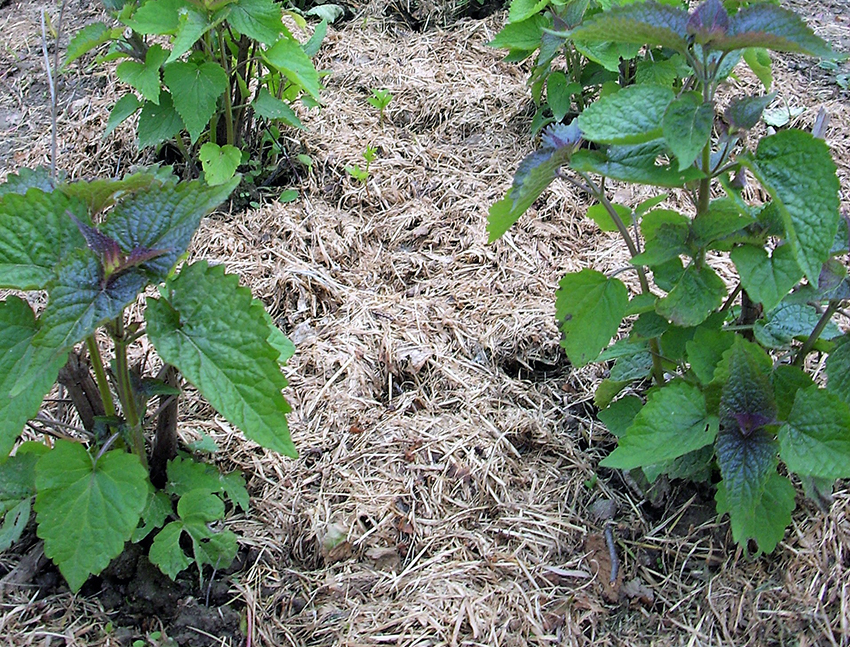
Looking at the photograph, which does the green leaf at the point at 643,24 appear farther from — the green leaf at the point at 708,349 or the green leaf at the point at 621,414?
the green leaf at the point at 621,414

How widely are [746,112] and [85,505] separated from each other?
1392mm

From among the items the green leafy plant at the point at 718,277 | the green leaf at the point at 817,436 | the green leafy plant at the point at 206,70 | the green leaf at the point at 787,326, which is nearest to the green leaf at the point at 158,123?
the green leafy plant at the point at 206,70

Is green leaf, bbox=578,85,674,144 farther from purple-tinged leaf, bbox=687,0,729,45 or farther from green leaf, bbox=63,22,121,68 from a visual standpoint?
green leaf, bbox=63,22,121,68

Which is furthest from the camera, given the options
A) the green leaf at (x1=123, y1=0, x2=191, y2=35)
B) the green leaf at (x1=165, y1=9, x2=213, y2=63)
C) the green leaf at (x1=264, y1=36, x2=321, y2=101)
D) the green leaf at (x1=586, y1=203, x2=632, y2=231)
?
the green leaf at (x1=264, y1=36, x2=321, y2=101)

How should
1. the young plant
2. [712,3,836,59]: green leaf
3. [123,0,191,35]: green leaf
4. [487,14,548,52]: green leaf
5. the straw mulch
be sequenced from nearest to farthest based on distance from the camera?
[712,3,836,59]: green leaf → the straw mulch → [123,0,191,35]: green leaf → [487,14,548,52]: green leaf → the young plant

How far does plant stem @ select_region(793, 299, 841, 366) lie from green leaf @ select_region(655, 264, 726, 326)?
0.74ft

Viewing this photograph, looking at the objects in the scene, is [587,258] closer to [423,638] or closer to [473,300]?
[473,300]

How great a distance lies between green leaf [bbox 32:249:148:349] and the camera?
1.17 metres

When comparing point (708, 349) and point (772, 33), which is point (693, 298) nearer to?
point (708, 349)

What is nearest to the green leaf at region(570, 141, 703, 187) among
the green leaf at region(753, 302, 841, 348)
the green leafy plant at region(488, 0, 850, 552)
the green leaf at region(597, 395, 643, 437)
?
the green leafy plant at region(488, 0, 850, 552)

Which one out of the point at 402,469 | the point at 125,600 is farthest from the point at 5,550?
the point at 402,469

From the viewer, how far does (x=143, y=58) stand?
8.00 ft

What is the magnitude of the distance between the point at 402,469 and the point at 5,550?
883 mm

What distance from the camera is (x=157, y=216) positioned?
131 cm
